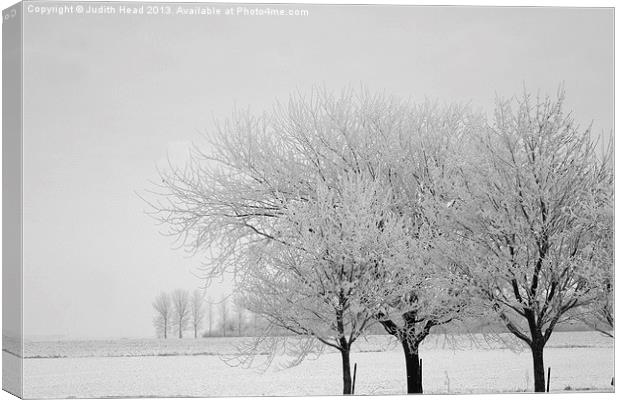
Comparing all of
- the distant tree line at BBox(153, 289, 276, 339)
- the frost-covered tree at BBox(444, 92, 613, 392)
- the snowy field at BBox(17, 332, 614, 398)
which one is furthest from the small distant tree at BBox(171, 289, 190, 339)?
the frost-covered tree at BBox(444, 92, 613, 392)

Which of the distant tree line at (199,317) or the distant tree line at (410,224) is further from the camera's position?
the distant tree line at (410,224)

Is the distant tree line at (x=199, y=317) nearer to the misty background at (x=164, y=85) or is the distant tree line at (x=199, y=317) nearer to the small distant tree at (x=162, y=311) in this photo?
the small distant tree at (x=162, y=311)

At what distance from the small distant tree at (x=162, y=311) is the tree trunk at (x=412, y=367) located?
3619mm

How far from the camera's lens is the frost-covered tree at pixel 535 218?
47.1ft

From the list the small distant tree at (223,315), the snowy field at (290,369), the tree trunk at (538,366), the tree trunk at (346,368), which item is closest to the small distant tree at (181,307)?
the snowy field at (290,369)

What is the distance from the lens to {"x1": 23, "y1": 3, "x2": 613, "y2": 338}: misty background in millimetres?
13734

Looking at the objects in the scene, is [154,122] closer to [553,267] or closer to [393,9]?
[393,9]

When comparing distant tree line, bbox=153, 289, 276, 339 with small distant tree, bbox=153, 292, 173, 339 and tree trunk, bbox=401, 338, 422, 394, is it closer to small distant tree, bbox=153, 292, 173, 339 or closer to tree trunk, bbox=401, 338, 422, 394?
small distant tree, bbox=153, 292, 173, 339

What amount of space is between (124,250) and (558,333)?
6500 millimetres

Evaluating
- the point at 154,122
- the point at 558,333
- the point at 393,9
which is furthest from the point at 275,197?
the point at 558,333

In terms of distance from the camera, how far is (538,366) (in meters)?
15.0

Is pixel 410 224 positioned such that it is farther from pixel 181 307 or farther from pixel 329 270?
pixel 181 307

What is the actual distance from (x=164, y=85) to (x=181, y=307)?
10.5 ft

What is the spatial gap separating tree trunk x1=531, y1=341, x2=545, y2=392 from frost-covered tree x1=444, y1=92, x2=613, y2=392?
54 mm
